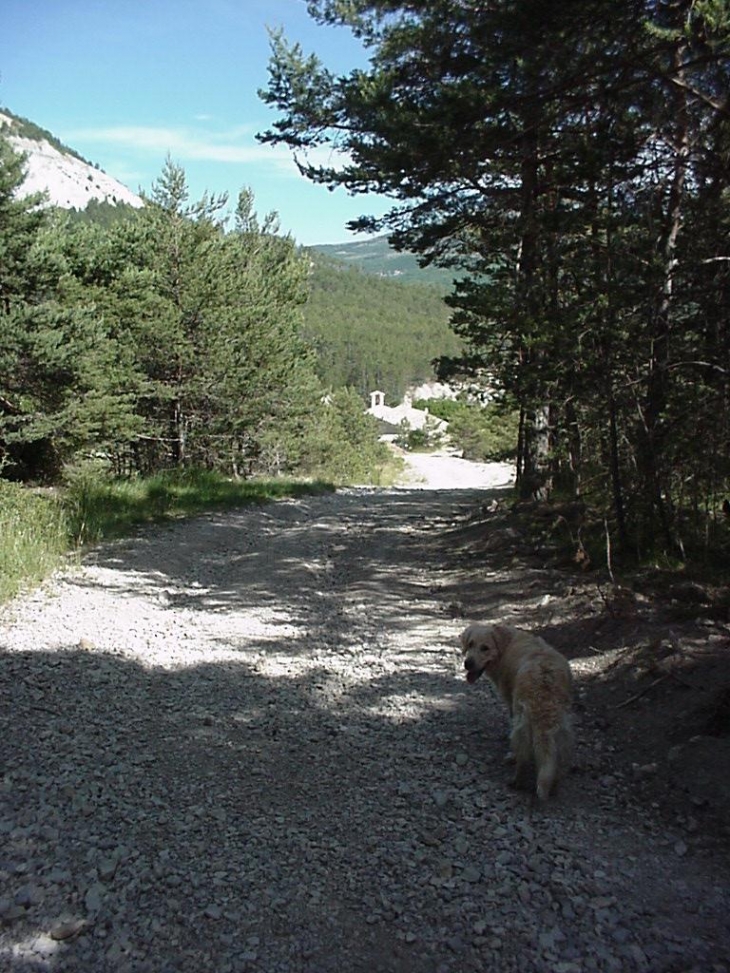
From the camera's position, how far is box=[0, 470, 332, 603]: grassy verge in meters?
8.57

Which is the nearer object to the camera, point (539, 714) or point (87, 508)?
point (539, 714)

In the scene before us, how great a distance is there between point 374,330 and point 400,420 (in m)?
39.1

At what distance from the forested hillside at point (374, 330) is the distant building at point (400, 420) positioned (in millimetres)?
4029

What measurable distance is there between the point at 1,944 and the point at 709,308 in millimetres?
6173

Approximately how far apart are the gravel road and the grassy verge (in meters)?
2.08

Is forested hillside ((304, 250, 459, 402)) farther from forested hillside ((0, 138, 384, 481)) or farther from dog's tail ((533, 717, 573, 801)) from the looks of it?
dog's tail ((533, 717, 573, 801))

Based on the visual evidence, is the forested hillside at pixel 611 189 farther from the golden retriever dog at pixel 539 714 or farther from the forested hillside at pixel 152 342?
the forested hillside at pixel 152 342

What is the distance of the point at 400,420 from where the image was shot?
10225 cm

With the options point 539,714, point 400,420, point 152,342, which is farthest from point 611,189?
point 400,420

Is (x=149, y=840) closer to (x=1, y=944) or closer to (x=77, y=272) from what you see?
(x=1, y=944)

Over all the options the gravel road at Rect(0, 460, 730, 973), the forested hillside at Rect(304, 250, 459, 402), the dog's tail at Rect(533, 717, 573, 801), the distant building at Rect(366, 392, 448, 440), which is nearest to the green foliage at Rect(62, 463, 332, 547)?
the gravel road at Rect(0, 460, 730, 973)

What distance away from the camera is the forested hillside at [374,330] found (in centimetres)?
12153

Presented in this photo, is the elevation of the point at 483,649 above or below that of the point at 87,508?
above

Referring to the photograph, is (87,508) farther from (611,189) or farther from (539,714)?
(539,714)
